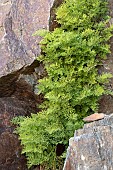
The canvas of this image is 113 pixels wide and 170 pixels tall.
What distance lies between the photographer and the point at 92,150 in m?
4.74

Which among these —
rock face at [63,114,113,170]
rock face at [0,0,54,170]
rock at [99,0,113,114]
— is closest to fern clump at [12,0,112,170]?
rock at [99,0,113,114]

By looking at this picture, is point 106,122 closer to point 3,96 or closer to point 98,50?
point 98,50

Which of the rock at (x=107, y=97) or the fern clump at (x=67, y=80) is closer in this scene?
the fern clump at (x=67, y=80)

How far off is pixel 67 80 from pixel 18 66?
129 cm

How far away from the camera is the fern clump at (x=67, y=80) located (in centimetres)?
639

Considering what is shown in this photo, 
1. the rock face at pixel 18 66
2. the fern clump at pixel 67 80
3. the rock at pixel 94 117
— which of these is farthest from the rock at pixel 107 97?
the rock face at pixel 18 66

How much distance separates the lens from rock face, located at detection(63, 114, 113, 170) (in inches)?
184

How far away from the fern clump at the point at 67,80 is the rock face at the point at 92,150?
1.32 metres

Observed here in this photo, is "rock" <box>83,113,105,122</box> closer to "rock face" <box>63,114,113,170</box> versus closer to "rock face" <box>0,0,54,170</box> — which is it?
"rock face" <box>63,114,113,170</box>

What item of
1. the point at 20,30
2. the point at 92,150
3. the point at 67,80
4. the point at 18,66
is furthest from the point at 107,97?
the point at 20,30

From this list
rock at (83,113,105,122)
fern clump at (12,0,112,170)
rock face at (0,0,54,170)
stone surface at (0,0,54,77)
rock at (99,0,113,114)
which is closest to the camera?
rock at (83,113,105,122)

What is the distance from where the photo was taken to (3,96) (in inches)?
299

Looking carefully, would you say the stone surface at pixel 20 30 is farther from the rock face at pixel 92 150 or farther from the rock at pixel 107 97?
the rock face at pixel 92 150

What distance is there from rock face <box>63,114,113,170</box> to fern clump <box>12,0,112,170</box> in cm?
132
